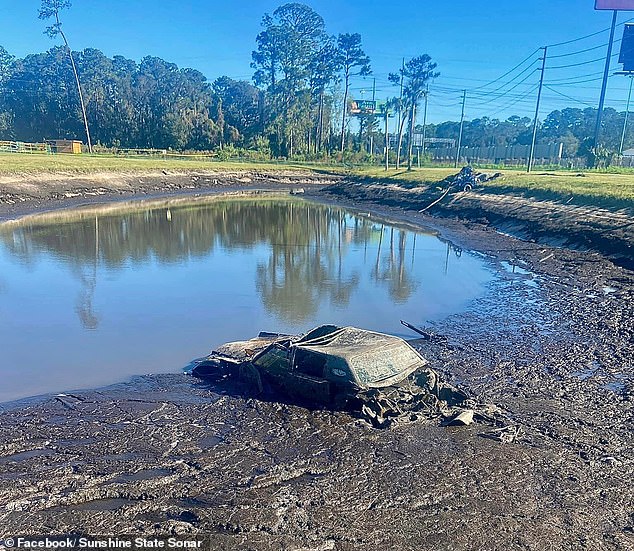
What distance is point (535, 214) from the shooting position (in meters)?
31.4

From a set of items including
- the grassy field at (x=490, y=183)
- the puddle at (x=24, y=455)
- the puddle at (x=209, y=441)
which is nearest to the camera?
the puddle at (x=24, y=455)

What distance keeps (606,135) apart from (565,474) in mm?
120962

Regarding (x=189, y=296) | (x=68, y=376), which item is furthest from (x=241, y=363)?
(x=189, y=296)

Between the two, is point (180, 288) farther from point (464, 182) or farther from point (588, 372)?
point (464, 182)

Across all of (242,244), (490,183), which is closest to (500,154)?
(490,183)

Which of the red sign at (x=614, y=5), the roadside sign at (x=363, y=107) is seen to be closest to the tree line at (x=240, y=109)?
the roadside sign at (x=363, y=107)

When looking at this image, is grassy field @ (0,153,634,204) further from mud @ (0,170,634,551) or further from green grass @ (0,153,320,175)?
mud @ (0,170,634,551)

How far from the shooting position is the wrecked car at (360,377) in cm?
863

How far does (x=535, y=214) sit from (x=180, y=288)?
73.7 feet

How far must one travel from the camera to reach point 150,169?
193ft

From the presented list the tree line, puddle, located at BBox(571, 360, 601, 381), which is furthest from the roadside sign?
puddle, located at BBox(571, 360, 601, 381)

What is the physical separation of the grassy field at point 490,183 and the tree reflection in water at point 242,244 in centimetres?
1000

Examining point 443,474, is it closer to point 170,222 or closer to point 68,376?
point 68,376

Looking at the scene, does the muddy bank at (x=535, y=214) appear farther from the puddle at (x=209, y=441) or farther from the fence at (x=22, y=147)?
the fence at (x=22, y=147)
